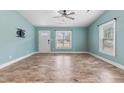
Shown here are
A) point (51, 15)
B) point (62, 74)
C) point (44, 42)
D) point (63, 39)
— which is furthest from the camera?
point (63, 39)

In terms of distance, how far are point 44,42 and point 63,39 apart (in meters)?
1.56

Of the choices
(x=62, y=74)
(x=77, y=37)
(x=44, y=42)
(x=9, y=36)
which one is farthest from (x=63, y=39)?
(x=62, y=74)

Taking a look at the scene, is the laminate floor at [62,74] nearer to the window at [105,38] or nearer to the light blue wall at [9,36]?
A: the light blue wall at [9,36]

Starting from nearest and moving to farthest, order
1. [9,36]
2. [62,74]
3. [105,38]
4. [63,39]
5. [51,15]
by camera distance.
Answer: [62,74]
[9,36]
[105,38]
[51,15]
[63,39]

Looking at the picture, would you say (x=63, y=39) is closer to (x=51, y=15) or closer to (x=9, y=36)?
(x=51, y=15)

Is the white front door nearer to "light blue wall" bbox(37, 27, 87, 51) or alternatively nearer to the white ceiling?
"light blue wall" bbox(37, 27, 87, 51)

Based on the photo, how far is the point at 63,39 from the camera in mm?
12500

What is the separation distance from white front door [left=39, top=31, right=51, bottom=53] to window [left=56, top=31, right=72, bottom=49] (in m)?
0.75

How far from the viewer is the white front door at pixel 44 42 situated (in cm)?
1235

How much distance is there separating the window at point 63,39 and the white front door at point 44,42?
2.45ft

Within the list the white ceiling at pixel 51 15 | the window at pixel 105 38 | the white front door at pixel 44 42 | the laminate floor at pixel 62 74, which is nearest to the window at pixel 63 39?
the white front door at pixel 44 42
